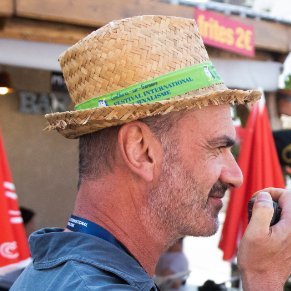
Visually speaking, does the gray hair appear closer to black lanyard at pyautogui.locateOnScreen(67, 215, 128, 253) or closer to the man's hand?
black lanyard at pyautogui.locateOnScreen(67, 215, 128, 253)

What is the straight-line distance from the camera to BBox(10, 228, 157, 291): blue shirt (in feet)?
4.39

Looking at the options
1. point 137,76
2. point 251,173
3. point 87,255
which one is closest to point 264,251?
point 87,255

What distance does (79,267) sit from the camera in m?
1.37

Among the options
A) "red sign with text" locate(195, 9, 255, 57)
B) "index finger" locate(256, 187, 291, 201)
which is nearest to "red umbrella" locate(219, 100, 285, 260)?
"red sign with text" locate(195, 9, 255, 57)

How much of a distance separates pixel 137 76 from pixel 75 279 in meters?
0.56

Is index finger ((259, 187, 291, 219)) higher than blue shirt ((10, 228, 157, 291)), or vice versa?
index finger ((259, 187, 291, 219))

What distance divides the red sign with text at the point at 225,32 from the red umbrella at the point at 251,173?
0.55 metres

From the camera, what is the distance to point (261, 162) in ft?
15.3

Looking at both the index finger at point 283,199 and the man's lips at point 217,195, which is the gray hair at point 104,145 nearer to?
the man's lips at point 217,195

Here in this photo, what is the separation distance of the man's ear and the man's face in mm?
25

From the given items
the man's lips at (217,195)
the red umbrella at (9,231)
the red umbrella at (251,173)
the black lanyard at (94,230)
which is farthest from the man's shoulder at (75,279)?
the red umbrella at (251,173)

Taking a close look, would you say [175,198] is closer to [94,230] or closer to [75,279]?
[94,230]

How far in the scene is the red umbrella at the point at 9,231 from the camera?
3564 millimetres

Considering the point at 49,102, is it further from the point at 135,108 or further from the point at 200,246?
the point at 200,246
